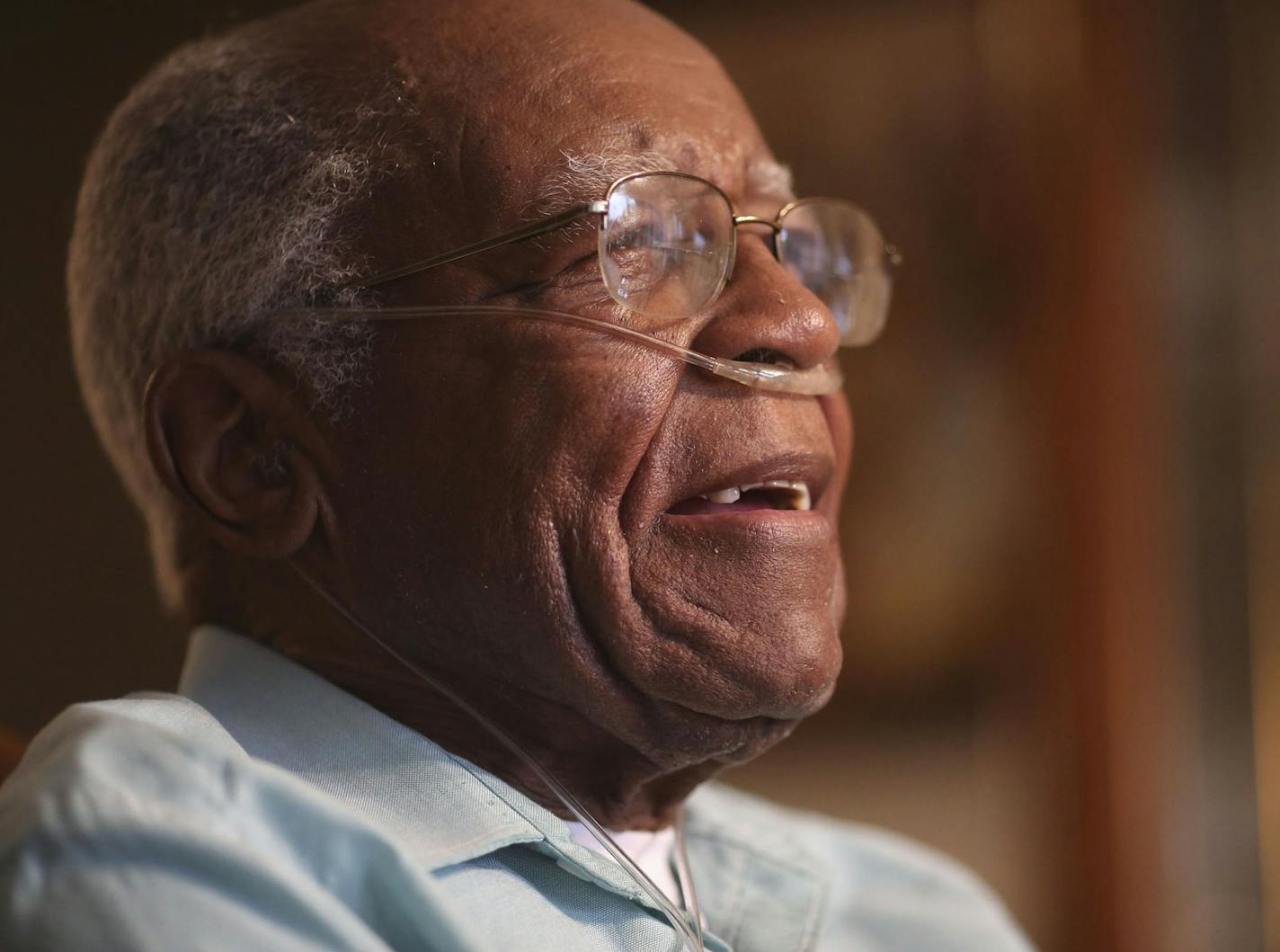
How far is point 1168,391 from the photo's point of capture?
254 centimetres

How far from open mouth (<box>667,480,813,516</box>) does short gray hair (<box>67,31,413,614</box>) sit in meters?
0.32

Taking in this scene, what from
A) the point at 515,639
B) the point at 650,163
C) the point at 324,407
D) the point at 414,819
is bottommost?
the point at 414,819

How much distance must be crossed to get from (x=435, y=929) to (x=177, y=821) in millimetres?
190

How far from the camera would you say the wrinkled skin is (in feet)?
3.47

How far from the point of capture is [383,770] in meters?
1.07

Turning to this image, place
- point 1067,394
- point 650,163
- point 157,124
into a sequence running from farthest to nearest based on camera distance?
point 1067,394 → point 157,124 → point 650,163

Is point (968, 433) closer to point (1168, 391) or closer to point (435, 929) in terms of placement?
point (1168, 391)

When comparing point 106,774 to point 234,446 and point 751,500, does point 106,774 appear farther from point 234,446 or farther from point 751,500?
point 751,500

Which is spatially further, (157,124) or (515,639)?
(157,124)

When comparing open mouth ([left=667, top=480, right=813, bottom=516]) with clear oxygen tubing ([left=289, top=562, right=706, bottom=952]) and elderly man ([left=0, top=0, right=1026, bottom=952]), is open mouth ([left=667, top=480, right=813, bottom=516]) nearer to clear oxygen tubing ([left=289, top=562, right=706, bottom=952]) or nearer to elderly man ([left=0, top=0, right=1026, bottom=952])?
elderly man ([left=0, top=0, right=1026, bottom=952])

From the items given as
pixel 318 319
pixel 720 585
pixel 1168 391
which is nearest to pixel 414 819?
pixel 720 585

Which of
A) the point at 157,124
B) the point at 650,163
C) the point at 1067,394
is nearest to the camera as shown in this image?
the point at 650,163

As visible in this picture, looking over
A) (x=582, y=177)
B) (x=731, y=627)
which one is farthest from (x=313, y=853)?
(x=582, y=177)

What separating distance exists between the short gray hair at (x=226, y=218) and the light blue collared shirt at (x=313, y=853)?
0.93ft
